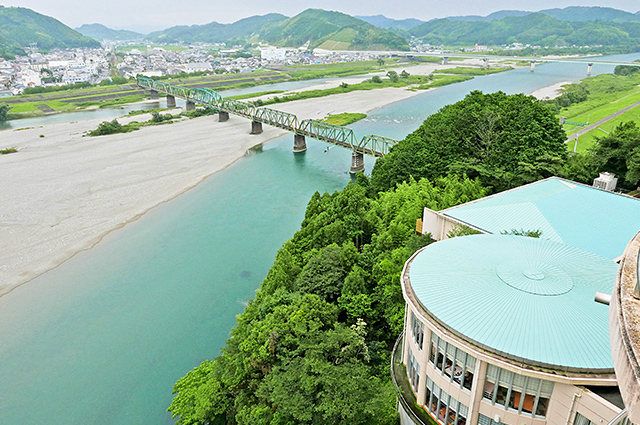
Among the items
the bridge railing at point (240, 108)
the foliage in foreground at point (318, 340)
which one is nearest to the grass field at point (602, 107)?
the foliage in foreground at point (318, 340)

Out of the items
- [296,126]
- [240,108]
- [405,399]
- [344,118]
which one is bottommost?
[405,399]

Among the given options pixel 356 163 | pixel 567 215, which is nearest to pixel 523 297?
pixel 567 215

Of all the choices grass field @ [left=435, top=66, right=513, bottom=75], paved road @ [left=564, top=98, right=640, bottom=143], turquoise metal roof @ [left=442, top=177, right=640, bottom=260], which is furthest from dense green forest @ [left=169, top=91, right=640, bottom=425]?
grass field @ [left=435, top=66, right=513, bottom=75]

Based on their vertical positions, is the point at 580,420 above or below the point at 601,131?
below

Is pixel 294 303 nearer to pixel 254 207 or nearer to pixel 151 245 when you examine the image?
pixel 151 245

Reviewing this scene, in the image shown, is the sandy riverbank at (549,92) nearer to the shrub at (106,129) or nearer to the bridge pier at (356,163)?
the bridge pier at (356,163)

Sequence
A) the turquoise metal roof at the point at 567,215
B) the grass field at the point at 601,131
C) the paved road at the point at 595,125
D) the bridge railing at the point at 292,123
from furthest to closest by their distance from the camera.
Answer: the paved road at the point at 595,125 < the bridge railing at the point at 292,123 < the grass field at the point at 601,131 < the turquoise metal roof at the point at 567,215

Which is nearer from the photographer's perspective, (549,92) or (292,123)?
(292,123)

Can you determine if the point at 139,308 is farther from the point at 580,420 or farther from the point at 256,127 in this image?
the point at 256,127
